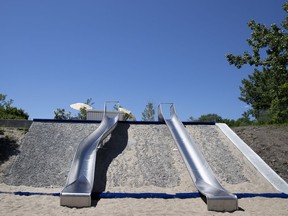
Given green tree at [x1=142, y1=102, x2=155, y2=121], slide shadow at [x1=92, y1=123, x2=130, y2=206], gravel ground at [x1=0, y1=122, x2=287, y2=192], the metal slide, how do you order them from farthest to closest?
green tree at [x1=142, y1=102, x2=155, y2=121], gravel ground at [x1=0, y1=122, x2=287, y2=192], slide shadow at [x1=92, y1=123, x2=130, y2=206], the metal slide

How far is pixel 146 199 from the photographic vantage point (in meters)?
7.84

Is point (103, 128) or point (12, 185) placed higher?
point (103, 128)

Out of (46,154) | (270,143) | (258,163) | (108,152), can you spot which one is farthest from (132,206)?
(270,143)

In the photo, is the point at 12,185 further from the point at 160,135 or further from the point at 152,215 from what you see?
the point at 160,135

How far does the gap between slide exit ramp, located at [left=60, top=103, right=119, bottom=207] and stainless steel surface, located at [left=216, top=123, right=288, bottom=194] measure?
179 inches

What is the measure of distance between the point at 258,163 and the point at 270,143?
6.38ft

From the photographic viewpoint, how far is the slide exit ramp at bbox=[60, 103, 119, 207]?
7281 mm

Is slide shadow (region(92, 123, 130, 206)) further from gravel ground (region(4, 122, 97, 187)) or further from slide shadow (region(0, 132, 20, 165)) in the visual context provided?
slide shadow (region(0, 132, 20, 165))

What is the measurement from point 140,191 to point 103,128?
3929mm

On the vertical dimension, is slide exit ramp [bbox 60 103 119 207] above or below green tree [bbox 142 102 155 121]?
below

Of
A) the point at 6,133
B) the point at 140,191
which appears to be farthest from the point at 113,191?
the point at 6,133

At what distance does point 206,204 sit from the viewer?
7.59 meters

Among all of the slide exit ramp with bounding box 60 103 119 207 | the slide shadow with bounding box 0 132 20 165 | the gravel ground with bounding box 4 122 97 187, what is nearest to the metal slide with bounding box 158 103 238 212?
the slide exit ramp with bounding box 60 103 119 207

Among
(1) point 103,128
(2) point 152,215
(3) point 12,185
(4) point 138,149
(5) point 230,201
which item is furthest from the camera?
(1) point 103,128
